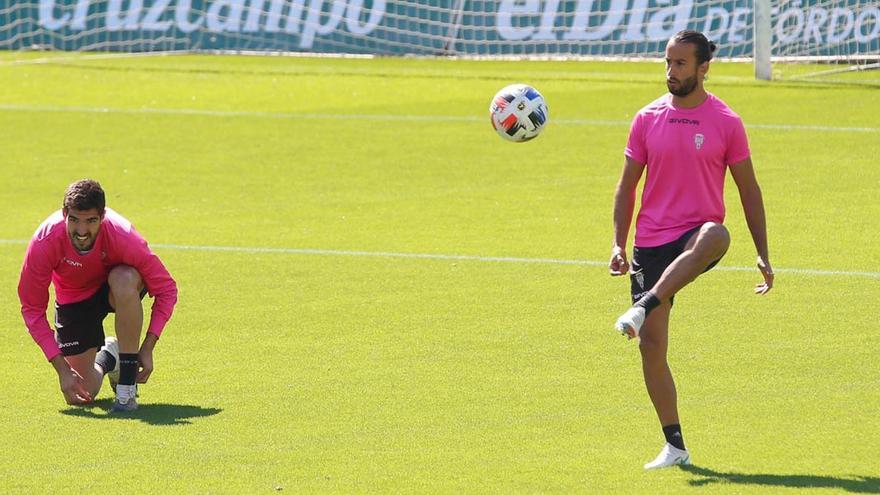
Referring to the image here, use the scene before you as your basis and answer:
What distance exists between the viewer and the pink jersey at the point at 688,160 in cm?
776

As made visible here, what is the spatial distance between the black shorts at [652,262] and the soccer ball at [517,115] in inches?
152

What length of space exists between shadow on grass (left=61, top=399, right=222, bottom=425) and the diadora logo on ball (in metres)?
22.3

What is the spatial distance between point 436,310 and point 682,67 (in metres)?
4.64

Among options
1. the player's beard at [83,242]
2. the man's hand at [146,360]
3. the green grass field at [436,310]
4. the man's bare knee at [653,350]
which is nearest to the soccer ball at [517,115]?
the green grass field at [436,310]

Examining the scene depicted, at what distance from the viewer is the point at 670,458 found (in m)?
7.79

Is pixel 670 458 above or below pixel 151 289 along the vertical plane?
below

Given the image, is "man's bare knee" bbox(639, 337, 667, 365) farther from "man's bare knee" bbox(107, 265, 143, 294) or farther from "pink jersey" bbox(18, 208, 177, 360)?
"man's bare knee" bbox(107, 265, 143, 294)

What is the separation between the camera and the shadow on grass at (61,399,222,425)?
9.00 meters

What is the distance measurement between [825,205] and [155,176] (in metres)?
7.56

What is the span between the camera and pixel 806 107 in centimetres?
2236

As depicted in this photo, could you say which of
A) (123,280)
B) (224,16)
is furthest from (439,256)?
(224,16)

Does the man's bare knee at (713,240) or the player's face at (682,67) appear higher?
the player's face at (682,67)

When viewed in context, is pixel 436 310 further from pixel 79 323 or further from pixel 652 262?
pixel 652 262

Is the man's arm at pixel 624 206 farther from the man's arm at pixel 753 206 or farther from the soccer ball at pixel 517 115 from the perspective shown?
the soccer ball at pixel 517 115
